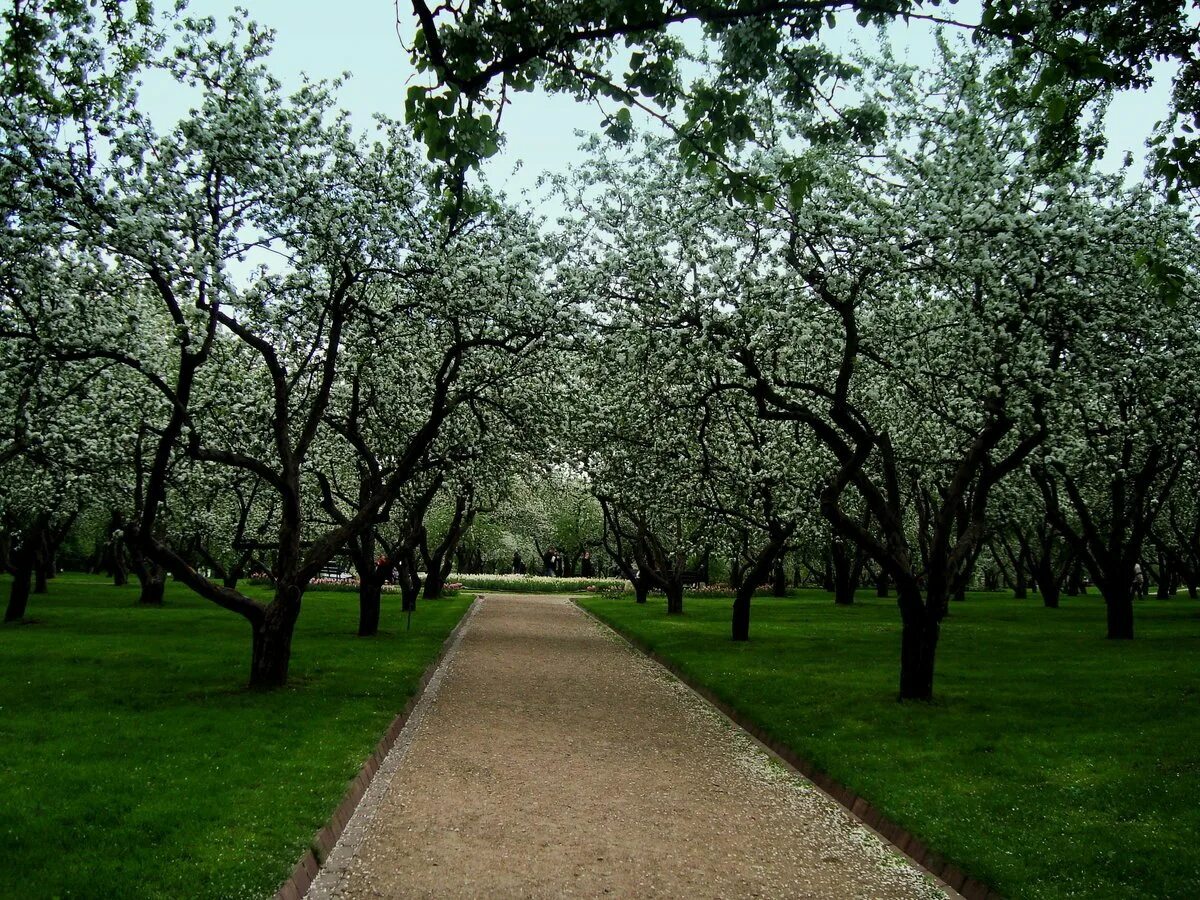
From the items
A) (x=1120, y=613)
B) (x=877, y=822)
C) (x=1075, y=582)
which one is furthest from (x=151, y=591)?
(x=1075, y=582)

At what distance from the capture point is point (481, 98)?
609 cm

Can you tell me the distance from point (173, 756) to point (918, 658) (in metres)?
10.9

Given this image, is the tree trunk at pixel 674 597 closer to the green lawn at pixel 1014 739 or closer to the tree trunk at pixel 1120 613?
the green lawn at pixel 1014 739

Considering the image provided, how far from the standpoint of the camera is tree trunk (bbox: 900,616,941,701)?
1545cm

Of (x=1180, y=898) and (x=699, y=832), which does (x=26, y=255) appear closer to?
(x=699, y=832)

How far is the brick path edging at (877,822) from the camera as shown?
7609 mm

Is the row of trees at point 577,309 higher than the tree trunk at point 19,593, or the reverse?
the row of trees at point 577,309

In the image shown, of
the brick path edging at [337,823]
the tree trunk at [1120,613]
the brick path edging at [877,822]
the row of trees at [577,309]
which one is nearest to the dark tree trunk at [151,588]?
the row of trees at [577,309]

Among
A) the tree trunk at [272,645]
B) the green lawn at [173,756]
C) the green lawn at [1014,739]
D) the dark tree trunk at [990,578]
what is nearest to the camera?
the green lawn at [173,756]

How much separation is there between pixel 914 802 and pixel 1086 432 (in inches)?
508

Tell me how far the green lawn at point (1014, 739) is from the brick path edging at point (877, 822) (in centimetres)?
9

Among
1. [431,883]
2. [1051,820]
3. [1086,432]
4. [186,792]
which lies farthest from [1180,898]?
[1086,432]

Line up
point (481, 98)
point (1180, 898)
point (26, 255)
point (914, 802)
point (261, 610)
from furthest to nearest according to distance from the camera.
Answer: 1. point (261, 610)
2. point (26, 255)
3. point (914, 802)
4. point (1180, 898)
5. point (481, 98)

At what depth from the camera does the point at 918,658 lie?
51.1 ft
